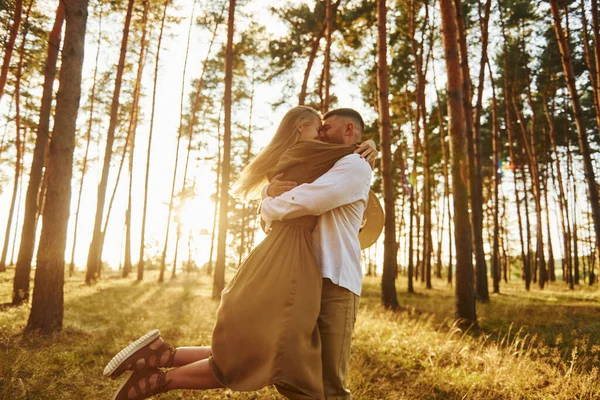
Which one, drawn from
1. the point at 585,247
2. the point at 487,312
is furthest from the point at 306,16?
the point at 585,247

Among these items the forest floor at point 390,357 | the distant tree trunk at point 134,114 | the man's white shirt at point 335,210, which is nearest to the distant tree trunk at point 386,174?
the forest floor at point 390,357

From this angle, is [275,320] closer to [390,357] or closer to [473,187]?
[390,357]

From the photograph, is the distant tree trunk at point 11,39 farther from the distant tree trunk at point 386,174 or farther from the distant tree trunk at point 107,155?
the distant tree trunk at point 386,174

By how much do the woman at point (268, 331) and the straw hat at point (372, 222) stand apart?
0.66 meters

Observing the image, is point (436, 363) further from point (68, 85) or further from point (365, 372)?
point (68, 85)

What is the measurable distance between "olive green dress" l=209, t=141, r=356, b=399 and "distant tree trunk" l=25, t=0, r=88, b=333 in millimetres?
4770

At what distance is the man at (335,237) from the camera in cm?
214

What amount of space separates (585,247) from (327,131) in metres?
35.4

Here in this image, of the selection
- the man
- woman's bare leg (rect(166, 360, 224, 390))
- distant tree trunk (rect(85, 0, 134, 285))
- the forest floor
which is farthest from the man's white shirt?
distant tree trunk (rect(85, 0, 134, 285))

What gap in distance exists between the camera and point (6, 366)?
12.8ft

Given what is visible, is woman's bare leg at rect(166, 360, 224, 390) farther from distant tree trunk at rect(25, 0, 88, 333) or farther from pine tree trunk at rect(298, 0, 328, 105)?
pine tree trunk at rect(298, 0, 328, 105)

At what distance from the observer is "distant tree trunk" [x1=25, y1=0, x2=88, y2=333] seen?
18.5ft

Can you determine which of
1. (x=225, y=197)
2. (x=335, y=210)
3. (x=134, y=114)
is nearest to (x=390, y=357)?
(x=335, y=210)

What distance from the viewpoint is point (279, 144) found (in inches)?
106
